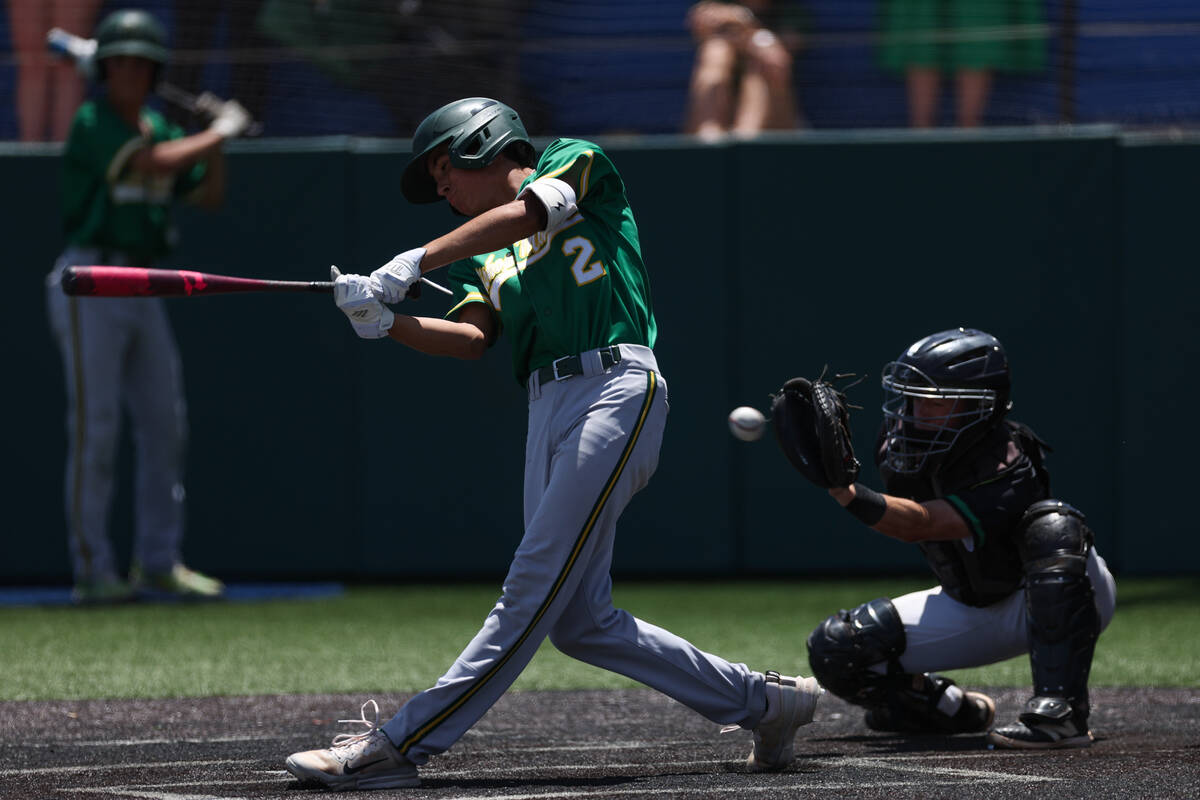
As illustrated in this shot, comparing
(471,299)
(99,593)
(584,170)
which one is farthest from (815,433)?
(99,593)

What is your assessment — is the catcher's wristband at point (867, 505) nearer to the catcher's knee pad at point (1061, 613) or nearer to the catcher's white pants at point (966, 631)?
the catcher's knee pad at point (1061, 613)

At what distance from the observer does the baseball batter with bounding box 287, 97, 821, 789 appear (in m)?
4.04

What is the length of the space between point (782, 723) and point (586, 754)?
0.60 metres

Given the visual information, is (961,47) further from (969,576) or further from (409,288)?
(409,288)

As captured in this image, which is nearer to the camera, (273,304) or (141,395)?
(141,395)

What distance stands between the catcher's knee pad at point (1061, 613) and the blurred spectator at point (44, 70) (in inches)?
246

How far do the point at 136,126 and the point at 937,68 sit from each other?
4.06 meters

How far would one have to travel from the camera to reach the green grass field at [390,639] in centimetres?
604

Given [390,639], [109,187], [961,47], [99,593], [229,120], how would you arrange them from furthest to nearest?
[961,47] < [229,120] < [99,593] < [109,187] < [390,639]

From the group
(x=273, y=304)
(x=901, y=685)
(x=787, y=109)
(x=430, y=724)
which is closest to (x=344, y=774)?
(x=430, y=724)

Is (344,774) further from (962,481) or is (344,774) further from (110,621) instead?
(110,621)

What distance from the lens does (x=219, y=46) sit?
904 cm

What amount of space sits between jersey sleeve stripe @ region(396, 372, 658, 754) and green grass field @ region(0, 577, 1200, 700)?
75.7 inches

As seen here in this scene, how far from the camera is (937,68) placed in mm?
9070
